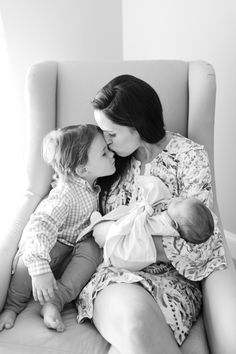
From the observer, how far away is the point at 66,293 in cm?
126

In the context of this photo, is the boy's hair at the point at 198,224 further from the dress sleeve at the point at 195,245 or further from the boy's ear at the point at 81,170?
the boy's ear at the point at 81,170

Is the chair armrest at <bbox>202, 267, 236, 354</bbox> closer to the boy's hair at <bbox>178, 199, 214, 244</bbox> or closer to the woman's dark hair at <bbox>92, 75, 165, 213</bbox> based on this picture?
the boy's hair at <bbox>178, 199, 214, 244</bbox>

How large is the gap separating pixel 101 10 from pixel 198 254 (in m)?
1.32

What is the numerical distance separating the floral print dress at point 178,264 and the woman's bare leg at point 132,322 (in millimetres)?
40

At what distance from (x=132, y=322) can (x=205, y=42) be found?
4.10 ft

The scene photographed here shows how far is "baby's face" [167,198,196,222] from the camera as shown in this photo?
3.84ft

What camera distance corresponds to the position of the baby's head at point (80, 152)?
134 cm

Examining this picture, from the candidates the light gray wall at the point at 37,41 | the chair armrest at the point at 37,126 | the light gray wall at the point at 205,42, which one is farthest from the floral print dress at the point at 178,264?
the light gray wall at the point at 37,41

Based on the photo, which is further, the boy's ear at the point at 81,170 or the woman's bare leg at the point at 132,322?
the boy's ear at the point at 81,170

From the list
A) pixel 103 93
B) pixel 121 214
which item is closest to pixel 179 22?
pixel 103 93

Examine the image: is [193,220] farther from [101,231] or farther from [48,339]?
[48,339]

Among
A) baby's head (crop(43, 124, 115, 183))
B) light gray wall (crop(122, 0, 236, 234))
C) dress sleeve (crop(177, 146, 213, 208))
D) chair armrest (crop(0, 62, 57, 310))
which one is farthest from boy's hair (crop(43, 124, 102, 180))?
light gray wall (crop(122, 0, 236, 234))

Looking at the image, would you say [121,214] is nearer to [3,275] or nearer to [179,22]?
[3,275]

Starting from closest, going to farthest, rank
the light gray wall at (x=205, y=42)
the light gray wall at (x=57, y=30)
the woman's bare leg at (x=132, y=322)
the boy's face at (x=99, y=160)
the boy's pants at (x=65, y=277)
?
the woman's bare leg at (x=132, y=322)
the boy's pants at (x=65, y=277)
the boy's face at (x=99, y=160)
the light gray wall at (x=205, y=42)
the light gray wall at (x=57, y=30)
